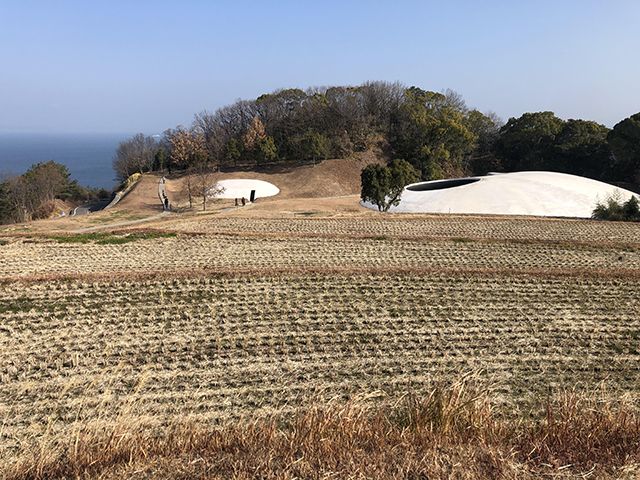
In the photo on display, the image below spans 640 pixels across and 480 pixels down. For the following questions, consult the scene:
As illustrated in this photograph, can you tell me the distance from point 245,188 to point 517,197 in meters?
24.7

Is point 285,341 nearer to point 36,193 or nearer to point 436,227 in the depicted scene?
point 436,227

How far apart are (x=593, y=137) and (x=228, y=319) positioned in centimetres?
5712

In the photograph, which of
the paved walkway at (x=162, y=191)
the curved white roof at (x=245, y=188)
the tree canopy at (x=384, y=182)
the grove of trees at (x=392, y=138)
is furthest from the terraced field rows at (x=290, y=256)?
the grove of trees at (x=392, y=138)

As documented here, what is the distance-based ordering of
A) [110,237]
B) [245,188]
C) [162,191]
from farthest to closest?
1. [162,191]
2. [245,188]
3. [110,237]

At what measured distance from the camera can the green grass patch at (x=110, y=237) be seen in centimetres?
1881

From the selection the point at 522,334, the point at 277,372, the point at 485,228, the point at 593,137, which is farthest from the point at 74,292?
the point at 593,137

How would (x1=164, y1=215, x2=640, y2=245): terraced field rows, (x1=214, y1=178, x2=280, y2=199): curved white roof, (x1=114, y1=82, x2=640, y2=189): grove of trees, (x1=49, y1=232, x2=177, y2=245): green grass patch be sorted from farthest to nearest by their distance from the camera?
(x1=114, y1=82, x2=640, y2=189): grove of trees → (x1=214, y1=178, x2=280, y2=199): curved white roof → (x1=164, y1=215, x2=640, y2=245): terraced field rows → (x1=49, y1=232, x2=177, y2=245): green grass patch

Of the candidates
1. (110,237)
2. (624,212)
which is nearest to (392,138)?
(624,212)

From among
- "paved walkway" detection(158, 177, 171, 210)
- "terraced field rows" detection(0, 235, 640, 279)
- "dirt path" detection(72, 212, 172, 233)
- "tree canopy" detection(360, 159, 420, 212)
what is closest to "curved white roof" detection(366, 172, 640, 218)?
"tree canopy" detection(360, 159, 420, 212)

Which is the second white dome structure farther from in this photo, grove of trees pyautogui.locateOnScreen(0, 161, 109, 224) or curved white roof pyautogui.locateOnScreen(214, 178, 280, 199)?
grove of trees pyautogui.locateOnScreen(0, 161, 109, 224)

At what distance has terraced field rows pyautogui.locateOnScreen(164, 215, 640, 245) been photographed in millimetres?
20844

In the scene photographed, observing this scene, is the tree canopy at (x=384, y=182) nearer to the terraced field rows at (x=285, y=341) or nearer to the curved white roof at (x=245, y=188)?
the curved white roof at (x=245, y=188)

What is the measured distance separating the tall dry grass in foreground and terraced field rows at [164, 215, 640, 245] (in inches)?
649

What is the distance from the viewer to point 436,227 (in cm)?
2286
